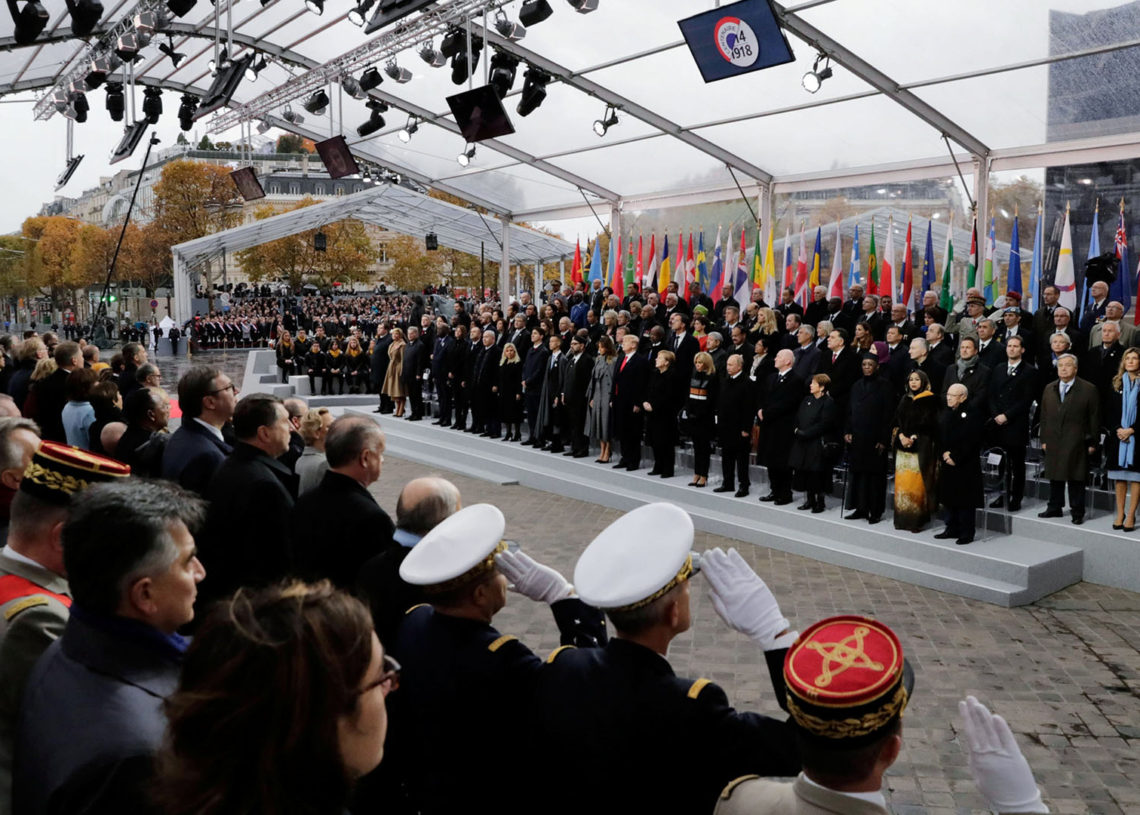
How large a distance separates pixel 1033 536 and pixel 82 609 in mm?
8484

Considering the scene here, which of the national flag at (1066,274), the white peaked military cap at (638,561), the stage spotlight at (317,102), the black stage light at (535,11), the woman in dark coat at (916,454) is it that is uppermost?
the stage spotlight at (317,102)

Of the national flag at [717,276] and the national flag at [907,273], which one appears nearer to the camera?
the national flag at [907,273]

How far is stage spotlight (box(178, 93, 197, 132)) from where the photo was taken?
18203 millimetres

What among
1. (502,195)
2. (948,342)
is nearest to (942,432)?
(948,342)

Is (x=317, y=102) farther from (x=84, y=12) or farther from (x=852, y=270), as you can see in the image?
(x=852, y=270)

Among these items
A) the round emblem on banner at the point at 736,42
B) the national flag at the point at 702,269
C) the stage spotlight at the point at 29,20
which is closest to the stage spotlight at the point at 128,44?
the stage spotlight at the point at 29,20

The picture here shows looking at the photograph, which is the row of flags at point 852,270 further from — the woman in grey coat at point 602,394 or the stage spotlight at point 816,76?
the woman in grey coat at point 602,394

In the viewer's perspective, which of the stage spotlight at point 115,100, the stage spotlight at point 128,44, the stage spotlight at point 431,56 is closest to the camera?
the stage spotlight at point 128,44

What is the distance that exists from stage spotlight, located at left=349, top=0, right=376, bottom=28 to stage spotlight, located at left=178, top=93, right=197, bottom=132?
22.8ft

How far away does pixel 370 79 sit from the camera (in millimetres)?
15820

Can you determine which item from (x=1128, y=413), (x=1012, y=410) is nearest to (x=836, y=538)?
(x=1012, y=410)

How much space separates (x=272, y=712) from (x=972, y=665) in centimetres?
581

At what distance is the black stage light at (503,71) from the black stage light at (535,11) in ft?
6.85

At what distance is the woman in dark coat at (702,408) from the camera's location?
10.2 m
